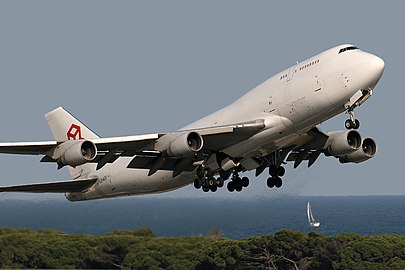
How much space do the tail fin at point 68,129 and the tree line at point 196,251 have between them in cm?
1450

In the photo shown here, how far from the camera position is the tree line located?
60.4 meters

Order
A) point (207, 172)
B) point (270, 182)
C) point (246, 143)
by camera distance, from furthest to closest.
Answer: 1. point (270, 182)
2. point (207, 172)
3. point (246, 143)

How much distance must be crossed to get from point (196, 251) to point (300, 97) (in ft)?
91.2

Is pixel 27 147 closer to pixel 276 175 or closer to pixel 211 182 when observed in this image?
pixel 211 182

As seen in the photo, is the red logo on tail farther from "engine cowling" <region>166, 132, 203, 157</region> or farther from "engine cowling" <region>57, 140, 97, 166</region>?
"engine cowling" <region>166, 132, 203, 157</region>

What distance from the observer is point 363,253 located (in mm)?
61594

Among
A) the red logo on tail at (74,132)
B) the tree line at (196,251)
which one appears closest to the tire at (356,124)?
the red logo on tail at (74,132)

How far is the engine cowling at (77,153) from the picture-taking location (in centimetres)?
3497

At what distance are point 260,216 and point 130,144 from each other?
30.1 feet

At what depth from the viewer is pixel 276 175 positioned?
4159cm

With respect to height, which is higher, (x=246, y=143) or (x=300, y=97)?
(x=300, y=97)

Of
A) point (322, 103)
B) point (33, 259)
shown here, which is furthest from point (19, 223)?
point (322, 103)

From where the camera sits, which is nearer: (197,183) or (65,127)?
(197,183)

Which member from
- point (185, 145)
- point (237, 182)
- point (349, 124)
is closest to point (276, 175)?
point (237, 182)
